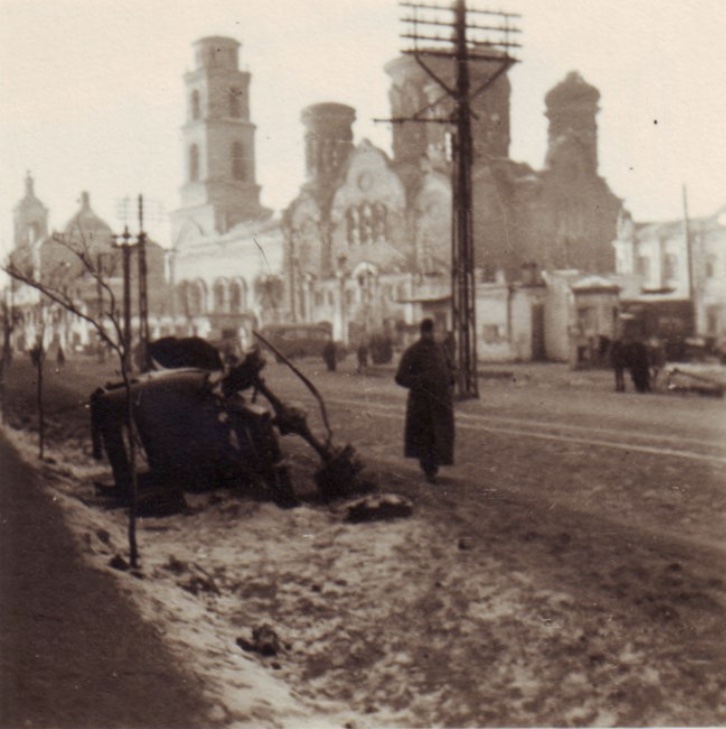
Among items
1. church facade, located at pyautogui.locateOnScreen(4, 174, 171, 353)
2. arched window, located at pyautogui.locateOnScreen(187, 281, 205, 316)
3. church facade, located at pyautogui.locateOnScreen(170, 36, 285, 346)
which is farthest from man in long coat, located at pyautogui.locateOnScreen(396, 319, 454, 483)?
arched window, located at pyautogui.locateOnScreen(187, 281, 205, 316)

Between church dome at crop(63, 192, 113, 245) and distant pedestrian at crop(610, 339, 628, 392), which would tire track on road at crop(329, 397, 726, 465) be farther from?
distant pedestrian at crop(610, 339, 628, 392)

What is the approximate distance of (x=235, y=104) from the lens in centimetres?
770

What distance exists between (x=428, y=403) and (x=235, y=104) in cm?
292

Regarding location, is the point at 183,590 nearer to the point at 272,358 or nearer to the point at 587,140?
the point at 272,358

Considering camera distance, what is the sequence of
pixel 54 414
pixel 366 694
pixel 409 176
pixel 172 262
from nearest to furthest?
pixel 366 694 < pixel 54 414 < pixel 172 262 < pixel 409 176

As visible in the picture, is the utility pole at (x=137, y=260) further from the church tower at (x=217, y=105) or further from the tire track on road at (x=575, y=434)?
the tire track on road at (x=575, y=434)

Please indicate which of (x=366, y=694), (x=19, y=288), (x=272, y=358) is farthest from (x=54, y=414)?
(x=366, y=694)

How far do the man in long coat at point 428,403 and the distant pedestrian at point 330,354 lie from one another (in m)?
5.20

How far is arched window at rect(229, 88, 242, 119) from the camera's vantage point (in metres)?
7.30

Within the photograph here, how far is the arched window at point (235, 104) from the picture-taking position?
730cm

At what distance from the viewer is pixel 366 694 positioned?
14.5 ft

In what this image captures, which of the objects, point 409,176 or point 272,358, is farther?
point 409,176

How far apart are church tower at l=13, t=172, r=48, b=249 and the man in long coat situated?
3173 millimetres

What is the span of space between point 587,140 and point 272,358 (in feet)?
89.5
